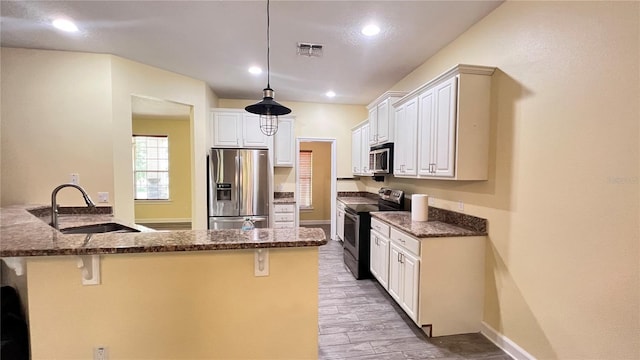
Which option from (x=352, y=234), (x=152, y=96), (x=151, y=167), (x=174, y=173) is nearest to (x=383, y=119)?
(x=352, y=234)

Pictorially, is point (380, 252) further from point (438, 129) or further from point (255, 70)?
point (255, 70)

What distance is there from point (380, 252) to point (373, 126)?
76.4 inches

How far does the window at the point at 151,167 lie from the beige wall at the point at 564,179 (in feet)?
22.4

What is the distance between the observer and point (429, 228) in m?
2.60

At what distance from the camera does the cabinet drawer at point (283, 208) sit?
501 centimetres

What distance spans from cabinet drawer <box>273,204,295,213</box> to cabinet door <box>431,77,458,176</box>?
→ 9.67ft

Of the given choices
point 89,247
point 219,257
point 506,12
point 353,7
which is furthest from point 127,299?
point 506,12

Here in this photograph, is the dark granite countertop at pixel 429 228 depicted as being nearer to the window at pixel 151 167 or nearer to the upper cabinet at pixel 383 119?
the upper cabinet at pixel 383 119

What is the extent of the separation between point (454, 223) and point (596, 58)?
1.68 meters

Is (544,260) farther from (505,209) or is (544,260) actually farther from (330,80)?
(330,80)

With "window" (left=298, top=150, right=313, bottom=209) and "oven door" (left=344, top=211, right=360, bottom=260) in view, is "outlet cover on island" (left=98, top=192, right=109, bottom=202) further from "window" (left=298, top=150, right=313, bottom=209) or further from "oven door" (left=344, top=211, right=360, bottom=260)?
"window" (left=298, top=150, right=313, bottom=209)

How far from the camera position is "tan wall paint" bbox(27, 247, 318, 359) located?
145cm

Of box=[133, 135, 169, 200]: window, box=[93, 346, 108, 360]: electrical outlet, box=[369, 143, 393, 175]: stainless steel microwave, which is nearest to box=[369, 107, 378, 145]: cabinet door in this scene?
box=[369, 143, 393, 175]: stainless steel microwave

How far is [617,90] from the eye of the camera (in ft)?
4.98
